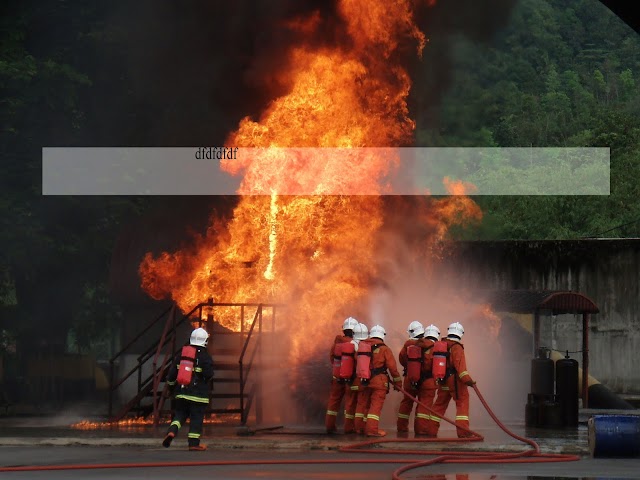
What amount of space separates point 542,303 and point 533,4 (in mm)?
54440

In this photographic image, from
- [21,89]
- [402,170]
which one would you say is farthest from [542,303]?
[21,89]

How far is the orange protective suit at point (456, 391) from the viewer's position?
16797 millimetres

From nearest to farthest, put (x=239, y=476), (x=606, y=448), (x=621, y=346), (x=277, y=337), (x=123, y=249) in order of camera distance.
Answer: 1. (x=239, y=476)
2. (x=606, y=448)
3. (x=277, y=337)
4. (x=123, y=249)
5. (x=621, y=346)

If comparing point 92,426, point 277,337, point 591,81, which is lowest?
point 92,426

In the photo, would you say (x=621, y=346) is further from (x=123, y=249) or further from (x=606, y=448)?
(x=606, y=448)

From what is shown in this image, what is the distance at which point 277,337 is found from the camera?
2042cm

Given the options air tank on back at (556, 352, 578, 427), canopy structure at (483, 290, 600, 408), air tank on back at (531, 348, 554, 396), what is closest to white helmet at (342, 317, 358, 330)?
air tank on back at (531, 348, 554, 396)

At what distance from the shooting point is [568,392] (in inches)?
748

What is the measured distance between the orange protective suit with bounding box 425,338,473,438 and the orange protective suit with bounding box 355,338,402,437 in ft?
2.17

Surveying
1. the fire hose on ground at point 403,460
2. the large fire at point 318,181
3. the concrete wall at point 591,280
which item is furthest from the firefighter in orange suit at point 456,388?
the concrete wall at point 591,280

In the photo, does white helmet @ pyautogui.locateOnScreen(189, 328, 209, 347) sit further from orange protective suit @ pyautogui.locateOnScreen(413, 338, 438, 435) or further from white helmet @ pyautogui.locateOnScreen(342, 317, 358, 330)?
orange protective suit @ pyautogui.locateOnScreen(413, 338, 438, 435)

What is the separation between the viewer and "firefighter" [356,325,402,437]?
17.0 metres

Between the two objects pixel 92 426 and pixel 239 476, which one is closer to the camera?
pixel 239 476

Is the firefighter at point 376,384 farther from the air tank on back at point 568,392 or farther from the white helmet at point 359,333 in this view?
the air tank on back at point 568,392
